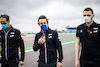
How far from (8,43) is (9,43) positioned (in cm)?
2

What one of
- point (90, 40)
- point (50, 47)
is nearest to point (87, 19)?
point (90, 40)

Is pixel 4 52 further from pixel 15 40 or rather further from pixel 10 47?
pixel 15 40

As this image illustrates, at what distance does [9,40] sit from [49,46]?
98cm

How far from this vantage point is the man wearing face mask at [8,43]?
2.36 metres

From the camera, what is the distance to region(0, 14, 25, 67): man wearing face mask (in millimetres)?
2355

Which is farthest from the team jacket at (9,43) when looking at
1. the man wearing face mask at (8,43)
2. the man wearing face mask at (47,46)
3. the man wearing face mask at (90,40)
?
the man wearing face mask at (90,40)

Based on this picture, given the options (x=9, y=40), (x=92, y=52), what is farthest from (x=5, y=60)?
(x=92, y=52)

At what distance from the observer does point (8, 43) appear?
238cm

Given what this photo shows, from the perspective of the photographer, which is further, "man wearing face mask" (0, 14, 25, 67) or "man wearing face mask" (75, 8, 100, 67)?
"man wearing face mask" (0, 14, 25, 67)

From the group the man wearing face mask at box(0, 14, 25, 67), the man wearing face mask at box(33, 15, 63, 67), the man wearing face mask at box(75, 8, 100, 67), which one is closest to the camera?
the man wearing face mask at box(75, 8, 100, 67)

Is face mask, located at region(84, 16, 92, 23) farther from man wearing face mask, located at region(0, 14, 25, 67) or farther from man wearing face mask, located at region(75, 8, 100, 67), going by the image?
man wearing face mask, located at region(0, 14, 25, 67)

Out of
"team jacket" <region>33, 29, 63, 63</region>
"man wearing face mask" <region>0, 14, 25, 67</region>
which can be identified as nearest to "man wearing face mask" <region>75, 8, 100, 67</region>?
"team jacket" <region>33, 29, 63, 63</region>

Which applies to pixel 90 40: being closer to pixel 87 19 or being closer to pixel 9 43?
pixel 87 19

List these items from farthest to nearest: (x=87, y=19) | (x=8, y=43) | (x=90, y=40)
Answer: (x=8, y=43) < (x=87, y=19) < (x=90, y=40)
